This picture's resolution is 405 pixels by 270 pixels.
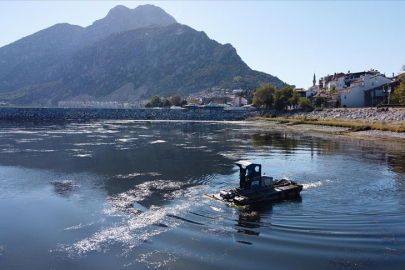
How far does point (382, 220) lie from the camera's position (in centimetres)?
1875

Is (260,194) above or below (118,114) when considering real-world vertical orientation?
below

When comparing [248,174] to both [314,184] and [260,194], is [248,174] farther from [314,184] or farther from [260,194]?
[314,184]

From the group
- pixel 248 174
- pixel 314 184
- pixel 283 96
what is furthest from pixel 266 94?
pixel 248 174

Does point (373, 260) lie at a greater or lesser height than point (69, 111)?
lesser

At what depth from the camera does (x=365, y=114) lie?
80.8 metres

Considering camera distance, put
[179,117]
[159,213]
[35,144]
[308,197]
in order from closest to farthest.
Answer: [159,213] → [308,197] → [35,144] → [179,117]

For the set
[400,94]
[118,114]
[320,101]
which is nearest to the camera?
[400,94]

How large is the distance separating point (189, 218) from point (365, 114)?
75.1 meters

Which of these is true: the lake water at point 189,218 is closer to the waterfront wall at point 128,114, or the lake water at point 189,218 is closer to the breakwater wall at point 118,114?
the waterfront wall at point 128,114

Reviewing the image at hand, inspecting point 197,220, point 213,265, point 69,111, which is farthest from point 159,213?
point 69,111

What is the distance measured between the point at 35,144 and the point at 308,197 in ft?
151

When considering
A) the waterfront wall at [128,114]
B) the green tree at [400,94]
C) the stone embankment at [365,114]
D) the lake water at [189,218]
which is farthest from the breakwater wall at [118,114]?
the lake water at [189,218]

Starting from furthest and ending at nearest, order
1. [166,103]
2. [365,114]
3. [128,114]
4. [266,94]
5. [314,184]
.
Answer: [166,103]
[128,114]
[266,94]
[365,114]
[314,184]

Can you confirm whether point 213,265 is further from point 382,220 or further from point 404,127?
point 404,127
